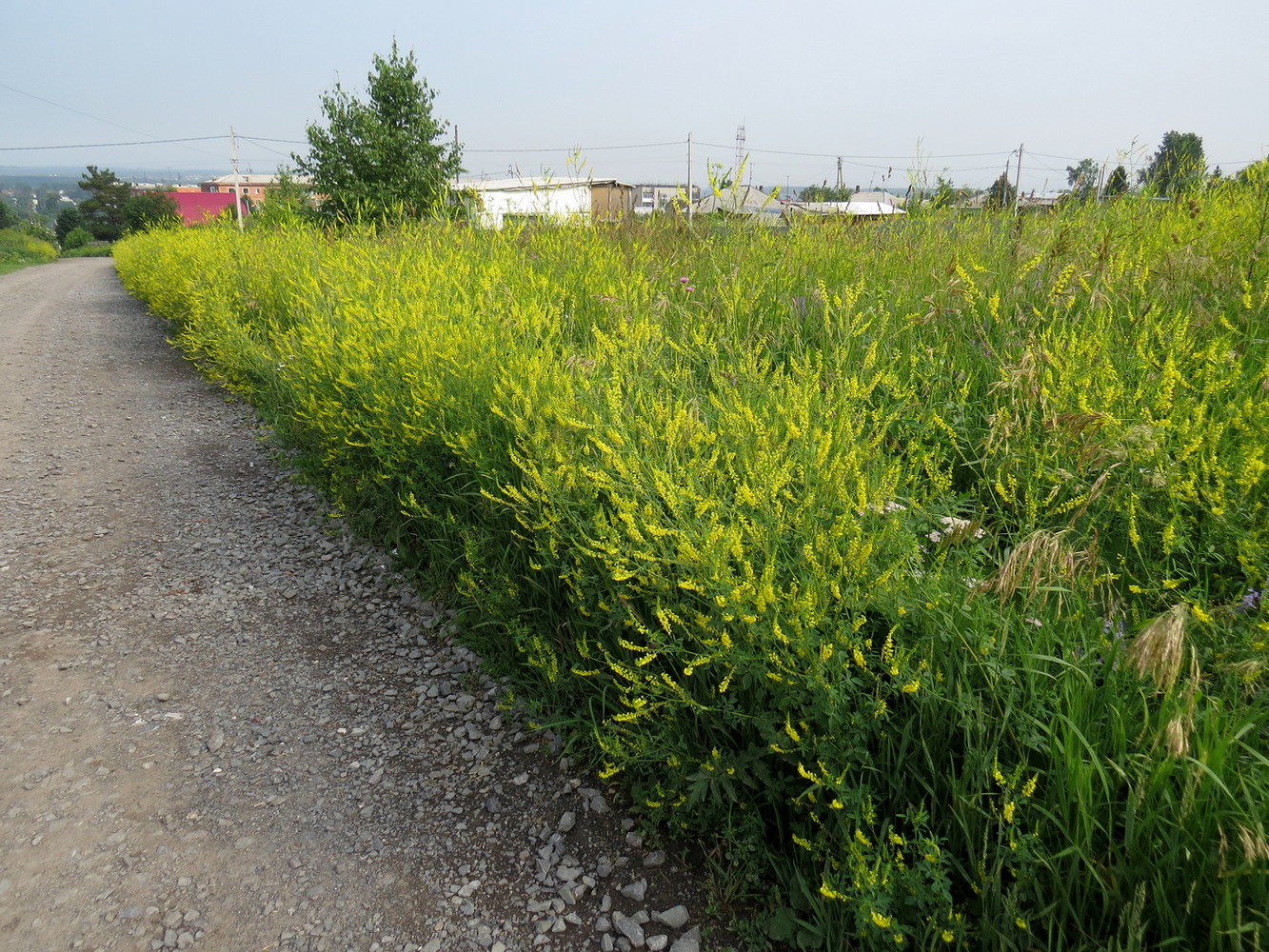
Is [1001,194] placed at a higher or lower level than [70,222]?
lower

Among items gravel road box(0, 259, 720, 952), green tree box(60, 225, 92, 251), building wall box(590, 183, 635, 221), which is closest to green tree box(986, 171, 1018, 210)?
building wall box(590, 183, 635, 221)

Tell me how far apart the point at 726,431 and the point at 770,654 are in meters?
0.94

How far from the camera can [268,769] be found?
2.83 m

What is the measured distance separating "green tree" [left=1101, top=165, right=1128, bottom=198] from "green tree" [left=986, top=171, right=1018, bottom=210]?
0.70 metres

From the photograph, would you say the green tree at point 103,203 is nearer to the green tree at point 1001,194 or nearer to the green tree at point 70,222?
the green tree at point 70,222

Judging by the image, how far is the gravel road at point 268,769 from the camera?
2.24 metres

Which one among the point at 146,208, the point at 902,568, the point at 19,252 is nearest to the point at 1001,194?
the point at 902,568

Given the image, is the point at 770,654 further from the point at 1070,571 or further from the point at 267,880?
the point at 267,880

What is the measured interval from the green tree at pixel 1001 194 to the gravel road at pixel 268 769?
5.69 m

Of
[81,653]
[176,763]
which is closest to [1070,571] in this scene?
[176,763]

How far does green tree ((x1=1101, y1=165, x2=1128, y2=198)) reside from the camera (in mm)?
5508

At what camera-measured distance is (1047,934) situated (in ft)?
5.33

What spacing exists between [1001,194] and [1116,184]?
1.18m

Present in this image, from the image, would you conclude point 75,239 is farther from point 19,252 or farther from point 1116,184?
point 1116,184
